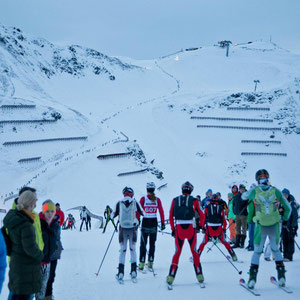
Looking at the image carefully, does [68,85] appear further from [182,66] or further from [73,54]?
[182,66]

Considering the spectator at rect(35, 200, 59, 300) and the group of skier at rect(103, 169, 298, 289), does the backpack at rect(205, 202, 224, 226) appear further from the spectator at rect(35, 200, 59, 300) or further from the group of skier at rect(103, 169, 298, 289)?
the spectator at rect(35, 200, 59, 300)

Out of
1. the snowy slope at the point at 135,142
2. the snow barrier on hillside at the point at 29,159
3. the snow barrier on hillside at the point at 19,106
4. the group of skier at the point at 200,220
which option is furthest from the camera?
the snow barrier on hillside at the point at 19,106

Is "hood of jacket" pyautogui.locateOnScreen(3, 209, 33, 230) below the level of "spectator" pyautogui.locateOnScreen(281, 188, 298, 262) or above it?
above

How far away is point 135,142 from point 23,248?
125ft

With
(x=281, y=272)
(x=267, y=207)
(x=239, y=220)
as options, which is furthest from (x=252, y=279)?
(x=239, y=220)

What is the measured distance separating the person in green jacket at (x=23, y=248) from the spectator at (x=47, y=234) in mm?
1112

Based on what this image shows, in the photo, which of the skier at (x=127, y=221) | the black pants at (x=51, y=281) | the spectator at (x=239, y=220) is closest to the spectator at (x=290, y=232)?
the spectator at (x=239, y=220)

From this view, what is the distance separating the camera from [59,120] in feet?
142

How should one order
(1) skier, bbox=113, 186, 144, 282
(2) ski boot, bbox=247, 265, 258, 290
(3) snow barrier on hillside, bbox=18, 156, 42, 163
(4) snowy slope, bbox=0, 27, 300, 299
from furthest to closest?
1. (3) snow barrier on hillside, bbox=18, 156, 42, 163
2. (4) snowy slope, bbox=0, 27, 300, 299
3. (1) skier, bbox=113, 186, 144, 282
4. (2) ski boot, bbox=247, 265, 258, 290

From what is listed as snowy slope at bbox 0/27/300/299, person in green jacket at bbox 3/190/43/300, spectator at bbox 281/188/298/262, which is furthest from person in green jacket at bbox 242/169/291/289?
person in green jacket at bbox 3/190/43/300

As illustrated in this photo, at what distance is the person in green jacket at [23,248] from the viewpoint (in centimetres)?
459

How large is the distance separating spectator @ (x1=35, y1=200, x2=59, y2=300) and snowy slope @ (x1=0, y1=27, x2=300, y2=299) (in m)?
1.11

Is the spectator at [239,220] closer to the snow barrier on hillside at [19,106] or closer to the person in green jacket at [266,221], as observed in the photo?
the person in green jacket at [266,221]

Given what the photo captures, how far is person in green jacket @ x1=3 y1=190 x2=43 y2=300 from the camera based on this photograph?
4.59 metres
